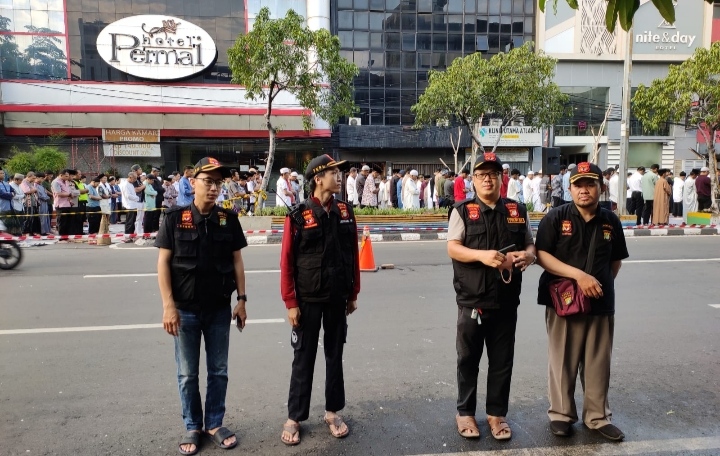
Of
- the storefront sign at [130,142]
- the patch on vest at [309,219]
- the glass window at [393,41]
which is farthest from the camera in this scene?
the glass window at [393,41]

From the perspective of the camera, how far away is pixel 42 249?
11.5 metres

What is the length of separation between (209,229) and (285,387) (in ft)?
5.20

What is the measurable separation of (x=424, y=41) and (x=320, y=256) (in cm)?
3021

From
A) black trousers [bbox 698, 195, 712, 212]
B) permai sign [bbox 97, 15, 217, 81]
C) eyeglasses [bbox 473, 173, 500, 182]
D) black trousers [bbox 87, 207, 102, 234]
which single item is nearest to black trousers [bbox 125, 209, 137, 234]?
black trousers [bbox 87, 207, 102, 234]

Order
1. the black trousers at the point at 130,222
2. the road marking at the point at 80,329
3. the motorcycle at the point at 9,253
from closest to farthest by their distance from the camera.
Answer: the road marking at the point at 80,329
the motorcycle at the point at 9,253
the black trousers at the point at 130,222

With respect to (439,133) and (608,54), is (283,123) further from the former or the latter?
(608,54)

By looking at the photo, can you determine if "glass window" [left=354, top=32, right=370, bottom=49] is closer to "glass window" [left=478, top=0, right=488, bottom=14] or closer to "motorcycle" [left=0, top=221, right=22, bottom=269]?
"glass window" [left=478, top=0, right=488, bottom=14]

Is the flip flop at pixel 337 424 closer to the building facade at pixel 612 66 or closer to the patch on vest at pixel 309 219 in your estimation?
the patch on vest at pixel 309 219

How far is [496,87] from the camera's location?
1847cm

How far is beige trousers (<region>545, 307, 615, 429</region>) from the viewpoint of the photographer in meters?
3.34

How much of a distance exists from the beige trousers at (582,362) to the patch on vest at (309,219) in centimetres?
161

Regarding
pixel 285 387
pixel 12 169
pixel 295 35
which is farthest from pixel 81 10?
pixel 285 387

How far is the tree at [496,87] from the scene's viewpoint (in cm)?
1830

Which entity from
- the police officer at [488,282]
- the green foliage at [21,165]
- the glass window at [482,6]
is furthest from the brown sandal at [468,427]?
the glass window at [482,6]
